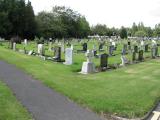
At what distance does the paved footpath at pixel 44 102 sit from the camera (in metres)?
8.99

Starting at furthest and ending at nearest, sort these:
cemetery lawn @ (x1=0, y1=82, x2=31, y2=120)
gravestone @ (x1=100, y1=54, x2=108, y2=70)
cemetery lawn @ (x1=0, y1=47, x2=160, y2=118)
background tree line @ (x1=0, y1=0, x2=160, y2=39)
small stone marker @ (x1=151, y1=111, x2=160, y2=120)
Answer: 1. background tree line @ (x1=0, y1=0, x2=160, y2=39)
2. gravestone @ (x1=100, y1=54, x2=108, y2=70)
3. cemetery lawn @ (x1=0, y1=47, x2=160, y2=118)
4. small stone marker @ (x1=151, y1=111, x2=160, y2=120)
5. cemetery lawn @ (x1=0, y1=82, x2=31, y2=120)

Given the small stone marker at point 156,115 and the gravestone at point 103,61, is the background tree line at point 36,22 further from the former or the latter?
the small stone marker at point 156,115

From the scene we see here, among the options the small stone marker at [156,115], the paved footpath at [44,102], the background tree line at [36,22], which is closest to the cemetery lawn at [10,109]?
the paved footpath at [44,102]

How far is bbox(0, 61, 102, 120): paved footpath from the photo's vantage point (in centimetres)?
899

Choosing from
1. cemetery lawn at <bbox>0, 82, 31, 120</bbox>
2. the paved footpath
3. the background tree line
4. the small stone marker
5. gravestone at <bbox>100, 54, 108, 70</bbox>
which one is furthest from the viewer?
the background tree line

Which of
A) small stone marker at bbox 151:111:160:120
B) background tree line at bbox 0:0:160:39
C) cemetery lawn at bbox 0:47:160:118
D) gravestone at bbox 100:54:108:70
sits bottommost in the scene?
small stone marker at bbox 151:111:160:120

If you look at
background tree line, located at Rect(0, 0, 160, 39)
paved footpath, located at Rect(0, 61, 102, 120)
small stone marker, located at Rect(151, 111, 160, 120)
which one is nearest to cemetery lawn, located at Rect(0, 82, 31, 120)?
paved footpath, located at Rect(0, 61, 102, 120)

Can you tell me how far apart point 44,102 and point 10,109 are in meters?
1.30

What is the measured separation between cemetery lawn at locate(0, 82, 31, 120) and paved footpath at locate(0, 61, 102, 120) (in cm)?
21

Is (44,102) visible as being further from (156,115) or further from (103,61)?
(103,61)

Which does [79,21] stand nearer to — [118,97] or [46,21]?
[46,21]

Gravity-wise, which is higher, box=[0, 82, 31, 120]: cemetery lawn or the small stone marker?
box=[0, 82, 31, 120]: cemetery lawn

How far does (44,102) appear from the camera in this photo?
408 inches

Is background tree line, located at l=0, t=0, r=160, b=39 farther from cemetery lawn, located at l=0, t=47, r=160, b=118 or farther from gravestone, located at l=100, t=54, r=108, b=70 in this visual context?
cemetery lawn, located at l=0, t=47, r=160, b=118
